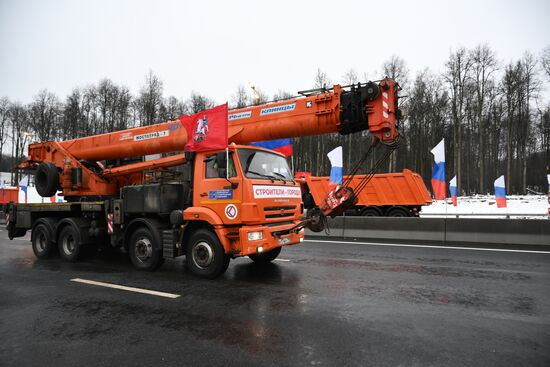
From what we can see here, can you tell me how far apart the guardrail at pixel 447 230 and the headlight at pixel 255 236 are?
11.9 ft

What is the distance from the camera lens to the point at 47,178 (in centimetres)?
926

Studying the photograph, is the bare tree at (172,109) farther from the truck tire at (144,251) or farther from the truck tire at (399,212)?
the truck tire at (144,251)

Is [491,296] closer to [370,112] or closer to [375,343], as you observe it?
[375,343]

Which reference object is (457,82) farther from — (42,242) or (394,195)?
(42,242)

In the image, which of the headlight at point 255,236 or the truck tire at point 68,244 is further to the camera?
the truck tire at point 68,244

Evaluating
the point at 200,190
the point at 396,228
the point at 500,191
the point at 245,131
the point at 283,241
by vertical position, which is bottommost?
the point at 396,228

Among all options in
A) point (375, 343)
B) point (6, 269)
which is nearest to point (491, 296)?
point (375, 343)

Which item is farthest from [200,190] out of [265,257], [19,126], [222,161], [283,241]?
[19,126]

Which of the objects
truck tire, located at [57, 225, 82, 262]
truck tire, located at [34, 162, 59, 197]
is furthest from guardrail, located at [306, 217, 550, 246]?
truck tire, located at [34, 162, 59, 197]

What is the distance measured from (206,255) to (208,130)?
94.2 inches

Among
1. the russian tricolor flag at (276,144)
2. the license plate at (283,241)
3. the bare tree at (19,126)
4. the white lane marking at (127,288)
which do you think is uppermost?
the bare tree at (19,126)

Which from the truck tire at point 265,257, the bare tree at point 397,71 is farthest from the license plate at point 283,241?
the bare tree at point 397,71

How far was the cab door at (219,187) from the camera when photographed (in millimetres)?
6273

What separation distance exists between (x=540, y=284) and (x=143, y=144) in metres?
8.58
